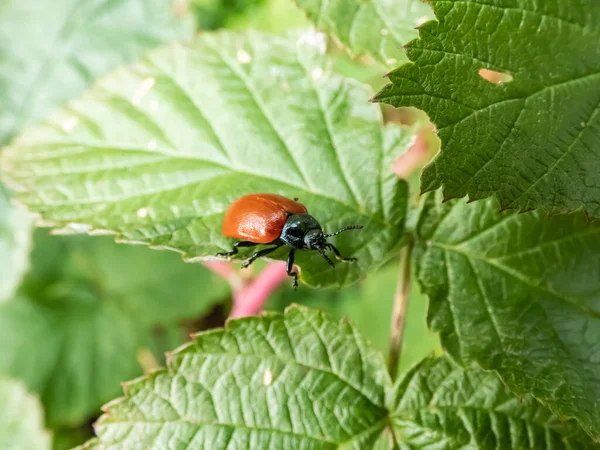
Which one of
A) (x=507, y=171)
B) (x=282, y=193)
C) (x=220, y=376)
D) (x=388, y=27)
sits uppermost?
(x=388, y=27)

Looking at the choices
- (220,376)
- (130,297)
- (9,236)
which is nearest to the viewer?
(220,376)

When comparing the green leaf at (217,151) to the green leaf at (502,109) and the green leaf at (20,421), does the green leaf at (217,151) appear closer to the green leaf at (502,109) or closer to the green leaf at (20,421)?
the green leaf at (502,109)

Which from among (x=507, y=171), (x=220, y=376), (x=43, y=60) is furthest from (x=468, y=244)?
(x=43, y=60)

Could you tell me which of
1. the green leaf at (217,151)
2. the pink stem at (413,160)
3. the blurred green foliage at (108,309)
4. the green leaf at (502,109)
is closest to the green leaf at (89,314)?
the blurred green foliage at (108,309)

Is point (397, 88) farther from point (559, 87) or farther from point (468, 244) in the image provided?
point (468, 244)

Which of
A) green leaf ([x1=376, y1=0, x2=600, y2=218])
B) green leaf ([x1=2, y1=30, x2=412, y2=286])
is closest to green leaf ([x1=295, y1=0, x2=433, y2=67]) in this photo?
green leaf ([x1=2, y1=30, x2=412, y2=286])

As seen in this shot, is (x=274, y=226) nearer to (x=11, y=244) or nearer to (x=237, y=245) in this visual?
(x=237, y=245)
